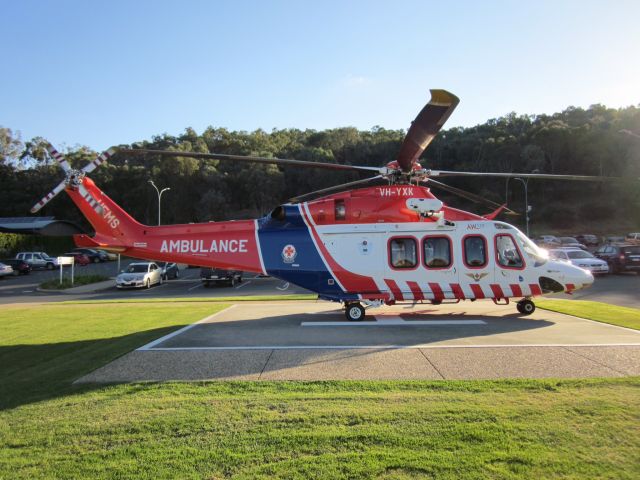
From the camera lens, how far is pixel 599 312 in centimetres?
1113

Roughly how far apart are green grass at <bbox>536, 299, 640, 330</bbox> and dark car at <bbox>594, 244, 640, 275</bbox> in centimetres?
1567

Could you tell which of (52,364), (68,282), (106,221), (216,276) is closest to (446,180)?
(216,276)

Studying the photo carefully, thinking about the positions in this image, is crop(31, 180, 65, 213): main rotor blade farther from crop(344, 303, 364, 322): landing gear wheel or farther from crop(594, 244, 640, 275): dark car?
crop(594, 244, 640, 275): dark car

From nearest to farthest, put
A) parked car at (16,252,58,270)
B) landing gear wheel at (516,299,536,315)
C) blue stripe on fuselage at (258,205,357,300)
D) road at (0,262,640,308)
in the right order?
blue stripe on fuselage at (258,205,357,300) < landing gear wheel at (516,299,536,315) < road at (0,262,640,308) < parked car at (16,252,58,270)

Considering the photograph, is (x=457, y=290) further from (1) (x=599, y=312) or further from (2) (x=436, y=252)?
(1) (x=599, y=312)

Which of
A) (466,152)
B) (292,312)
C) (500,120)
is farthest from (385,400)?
(500,120)

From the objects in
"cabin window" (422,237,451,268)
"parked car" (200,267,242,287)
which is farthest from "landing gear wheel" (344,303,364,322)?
"parked car" (200,267,242,287)

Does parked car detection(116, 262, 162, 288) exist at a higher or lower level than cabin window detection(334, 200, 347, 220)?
lower

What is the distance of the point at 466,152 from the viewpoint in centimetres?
8194

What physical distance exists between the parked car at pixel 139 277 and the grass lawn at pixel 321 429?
72.3 feet

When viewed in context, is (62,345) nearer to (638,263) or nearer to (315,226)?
(315,226)

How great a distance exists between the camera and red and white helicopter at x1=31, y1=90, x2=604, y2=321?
429 inches

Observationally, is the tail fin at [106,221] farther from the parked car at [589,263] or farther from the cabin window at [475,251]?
the parked car at [589,263]

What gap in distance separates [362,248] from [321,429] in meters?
7.19
